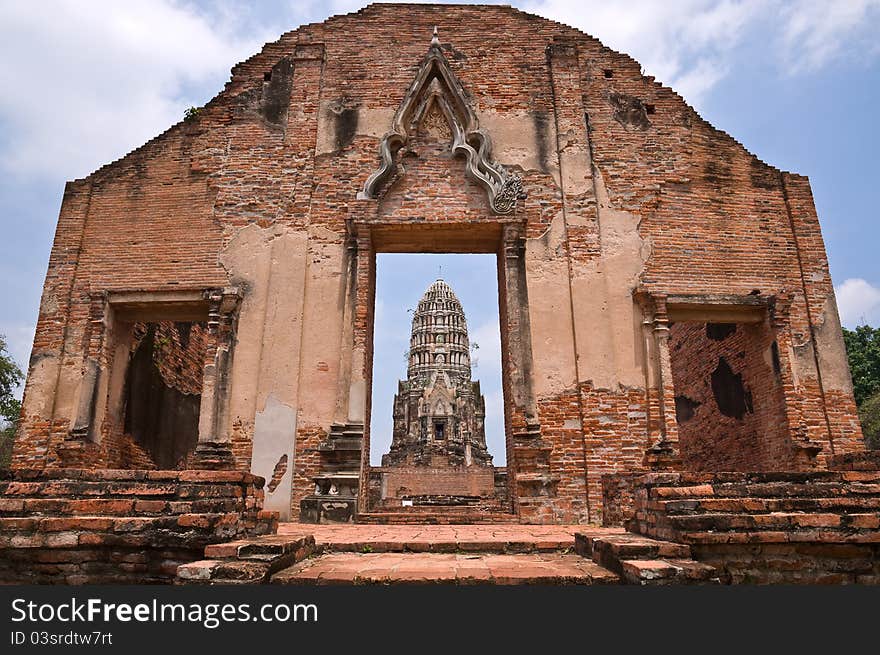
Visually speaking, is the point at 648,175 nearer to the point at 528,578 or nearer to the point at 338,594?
the point at 528,578

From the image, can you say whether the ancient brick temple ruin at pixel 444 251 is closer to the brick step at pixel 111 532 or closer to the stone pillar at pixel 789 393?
the stone pillar at pixel 789 393

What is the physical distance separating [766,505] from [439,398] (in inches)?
1285

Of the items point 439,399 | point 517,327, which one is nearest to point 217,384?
point 517,327

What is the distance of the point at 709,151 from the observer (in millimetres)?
10664

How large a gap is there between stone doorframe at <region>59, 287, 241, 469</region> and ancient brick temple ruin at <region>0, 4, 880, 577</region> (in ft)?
0.12

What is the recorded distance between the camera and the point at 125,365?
408 inches

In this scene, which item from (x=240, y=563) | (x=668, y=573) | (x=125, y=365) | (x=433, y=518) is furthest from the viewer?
(x=125, y=365)

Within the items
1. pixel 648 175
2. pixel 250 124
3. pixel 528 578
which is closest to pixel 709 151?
pixel 648 175

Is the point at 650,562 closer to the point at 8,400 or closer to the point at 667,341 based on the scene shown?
the point at 667,341

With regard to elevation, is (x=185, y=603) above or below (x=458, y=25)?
below

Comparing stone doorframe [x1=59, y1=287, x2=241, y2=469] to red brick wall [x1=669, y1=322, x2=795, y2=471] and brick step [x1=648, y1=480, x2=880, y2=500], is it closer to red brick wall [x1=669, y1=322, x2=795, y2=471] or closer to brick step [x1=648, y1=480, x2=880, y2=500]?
brick step [x1=648, y1=480, x2=880, y2=500]

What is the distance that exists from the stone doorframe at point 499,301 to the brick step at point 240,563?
5005mm

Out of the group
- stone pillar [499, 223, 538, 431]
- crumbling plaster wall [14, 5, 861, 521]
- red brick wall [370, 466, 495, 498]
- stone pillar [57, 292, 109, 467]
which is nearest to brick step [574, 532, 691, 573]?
crumbling plaster wall [14, 5, 861, 521]

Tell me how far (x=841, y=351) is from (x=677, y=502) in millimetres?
6974
